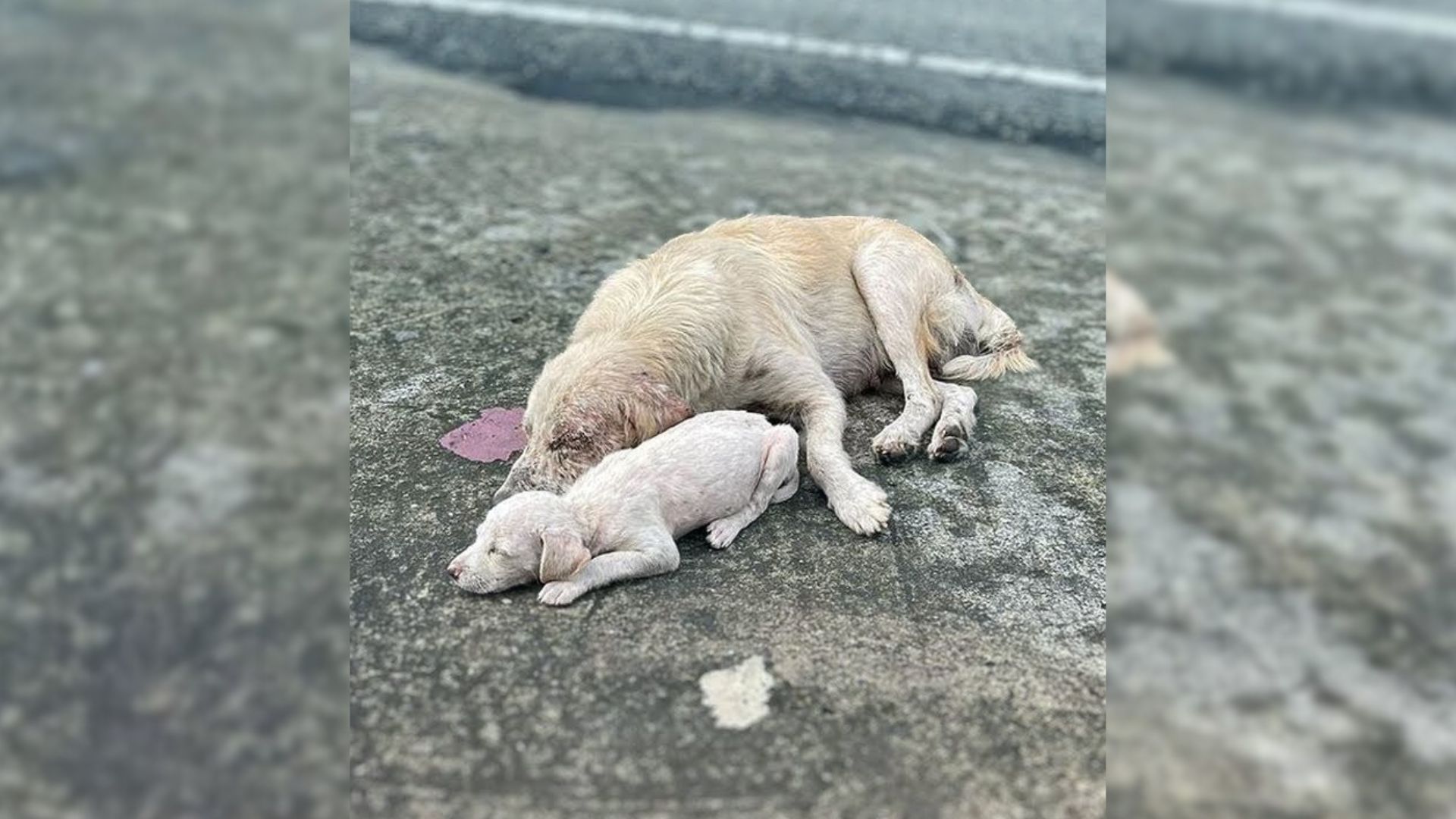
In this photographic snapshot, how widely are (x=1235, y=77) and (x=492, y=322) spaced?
115 inches

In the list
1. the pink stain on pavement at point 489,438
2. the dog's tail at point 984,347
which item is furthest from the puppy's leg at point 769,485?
the dog's tail at point 984,347

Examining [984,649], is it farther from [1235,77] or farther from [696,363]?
[1235,77]

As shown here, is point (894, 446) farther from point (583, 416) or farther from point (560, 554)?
point (560, 554)

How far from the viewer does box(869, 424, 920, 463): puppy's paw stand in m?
4.00

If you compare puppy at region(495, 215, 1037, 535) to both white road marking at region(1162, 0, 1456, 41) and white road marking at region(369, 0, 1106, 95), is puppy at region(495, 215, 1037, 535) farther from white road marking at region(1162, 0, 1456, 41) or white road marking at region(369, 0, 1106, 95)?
white road marking at region(369, 0, 1106, 95)

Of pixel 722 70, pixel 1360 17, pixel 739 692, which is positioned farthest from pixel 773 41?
pixel 739 692

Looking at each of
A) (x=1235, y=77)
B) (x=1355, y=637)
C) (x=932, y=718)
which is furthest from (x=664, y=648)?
(x=1235, y=77)

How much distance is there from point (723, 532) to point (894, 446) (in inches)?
30.5

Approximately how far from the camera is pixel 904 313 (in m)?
4.43

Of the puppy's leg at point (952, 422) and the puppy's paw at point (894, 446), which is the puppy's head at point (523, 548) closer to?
the puppy's paw at point (894, 446)

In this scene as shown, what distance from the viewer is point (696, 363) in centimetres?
397

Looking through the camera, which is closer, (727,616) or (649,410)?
(727,616)

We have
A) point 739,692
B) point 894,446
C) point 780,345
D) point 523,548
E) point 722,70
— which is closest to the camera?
point 739,692

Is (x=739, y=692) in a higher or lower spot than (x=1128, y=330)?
lower
